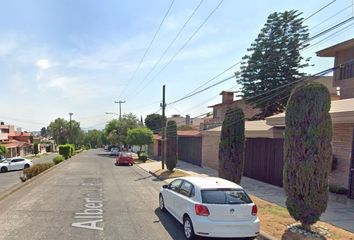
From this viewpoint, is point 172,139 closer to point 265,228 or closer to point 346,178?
point 346,178

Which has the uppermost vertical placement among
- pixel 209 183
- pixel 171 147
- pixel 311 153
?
pixel 311 153

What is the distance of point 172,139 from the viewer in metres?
26.6

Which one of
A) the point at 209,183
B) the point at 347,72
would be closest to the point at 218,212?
the point at 209,183

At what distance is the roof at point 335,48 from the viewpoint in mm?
21703

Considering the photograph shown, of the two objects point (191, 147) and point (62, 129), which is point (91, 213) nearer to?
point (191, 147)

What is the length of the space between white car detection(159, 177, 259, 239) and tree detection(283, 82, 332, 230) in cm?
121

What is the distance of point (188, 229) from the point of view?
867 cm

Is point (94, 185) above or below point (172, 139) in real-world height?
below

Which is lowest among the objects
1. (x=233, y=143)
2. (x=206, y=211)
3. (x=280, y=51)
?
(x=206, y=211)

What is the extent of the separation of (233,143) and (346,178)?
463 centimetres

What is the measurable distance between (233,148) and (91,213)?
6060 millimetres

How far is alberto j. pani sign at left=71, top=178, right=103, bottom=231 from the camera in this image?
32.1ft

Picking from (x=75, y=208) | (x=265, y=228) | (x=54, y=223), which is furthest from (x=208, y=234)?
(x=75, y=208)

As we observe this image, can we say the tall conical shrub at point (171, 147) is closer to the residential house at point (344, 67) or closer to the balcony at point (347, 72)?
the residential house at point (344, 67)
